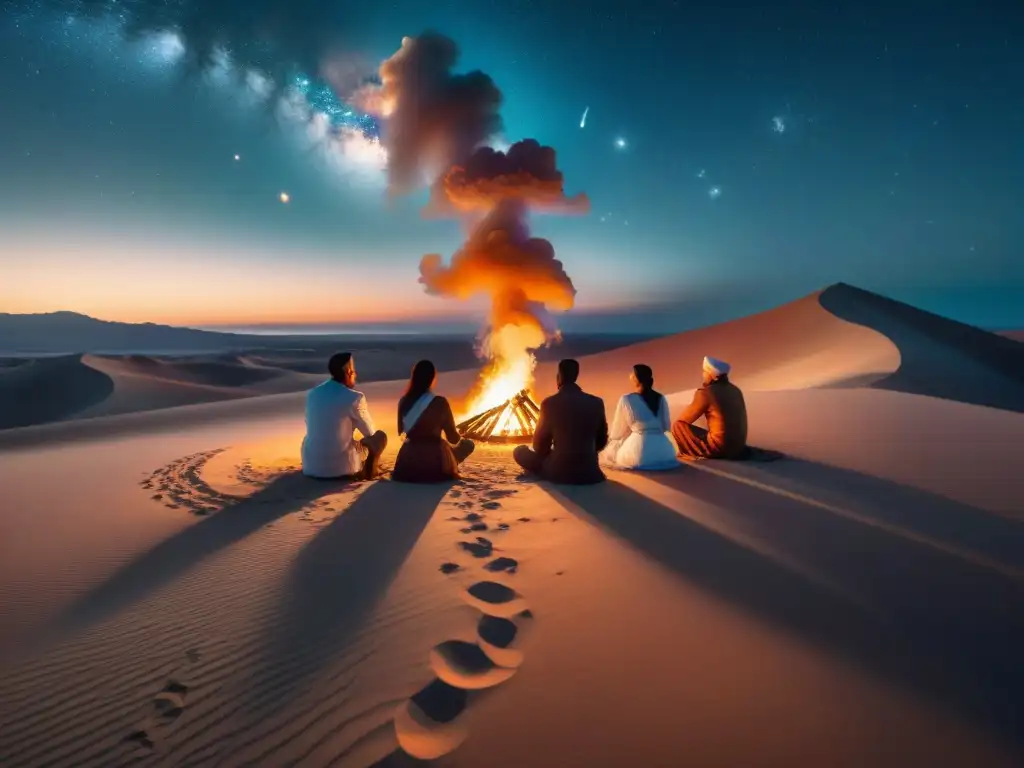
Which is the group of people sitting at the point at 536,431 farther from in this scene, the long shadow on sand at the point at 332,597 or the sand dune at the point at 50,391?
the sand dune at the point at 50,391

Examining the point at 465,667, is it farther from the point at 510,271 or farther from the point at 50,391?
the point at 50,391

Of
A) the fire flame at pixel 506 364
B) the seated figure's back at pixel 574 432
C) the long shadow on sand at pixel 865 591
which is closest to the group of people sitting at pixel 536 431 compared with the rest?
the seated figure's back at pixel 574 432

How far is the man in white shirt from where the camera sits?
7211 millimetres

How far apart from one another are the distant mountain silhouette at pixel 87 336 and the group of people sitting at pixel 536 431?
153192 mm

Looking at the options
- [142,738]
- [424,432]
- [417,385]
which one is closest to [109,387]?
[424,432]

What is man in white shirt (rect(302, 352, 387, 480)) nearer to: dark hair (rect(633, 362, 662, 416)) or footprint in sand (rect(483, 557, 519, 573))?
footprint in sand (rect(483, 557, 519, 573))

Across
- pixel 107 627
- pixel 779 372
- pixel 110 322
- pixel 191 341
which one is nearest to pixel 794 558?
pixel 107 627

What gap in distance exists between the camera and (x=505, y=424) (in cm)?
1121

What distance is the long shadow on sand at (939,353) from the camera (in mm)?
18172

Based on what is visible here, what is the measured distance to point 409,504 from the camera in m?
6.44

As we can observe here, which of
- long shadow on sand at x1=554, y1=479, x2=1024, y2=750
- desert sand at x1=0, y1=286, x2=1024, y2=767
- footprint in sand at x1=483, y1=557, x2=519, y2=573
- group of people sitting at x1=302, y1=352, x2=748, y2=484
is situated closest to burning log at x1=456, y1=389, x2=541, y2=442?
group of people sitting at x1=302, y1=352, x2=748, y2=484

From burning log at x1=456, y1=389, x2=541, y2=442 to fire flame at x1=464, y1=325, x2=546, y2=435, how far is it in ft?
3.08

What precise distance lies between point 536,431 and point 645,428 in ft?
5.01

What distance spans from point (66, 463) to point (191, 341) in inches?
6933
